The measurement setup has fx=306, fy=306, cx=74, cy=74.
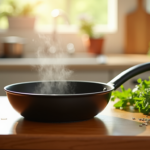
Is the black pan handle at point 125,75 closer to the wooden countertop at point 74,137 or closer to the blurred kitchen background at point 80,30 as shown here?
the wooden countertop at point 74,137

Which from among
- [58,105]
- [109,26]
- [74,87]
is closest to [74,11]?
[109,26]

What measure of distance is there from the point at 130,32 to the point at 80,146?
242 centimetres

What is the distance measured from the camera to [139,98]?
0.83m

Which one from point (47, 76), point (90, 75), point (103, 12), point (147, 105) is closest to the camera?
point (147, 105)

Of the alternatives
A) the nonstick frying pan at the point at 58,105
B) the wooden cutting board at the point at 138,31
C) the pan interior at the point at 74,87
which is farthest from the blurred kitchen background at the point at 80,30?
the nonstick frying pan at the point at 58,105

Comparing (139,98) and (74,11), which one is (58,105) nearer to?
(139,98)

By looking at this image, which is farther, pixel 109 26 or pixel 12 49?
pixel 109 26

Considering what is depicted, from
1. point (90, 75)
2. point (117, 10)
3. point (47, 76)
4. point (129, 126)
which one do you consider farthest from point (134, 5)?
point (129, 126)

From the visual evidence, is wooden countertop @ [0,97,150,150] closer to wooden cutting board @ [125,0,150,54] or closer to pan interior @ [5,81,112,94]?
pan interior @ [5,81,112,94]

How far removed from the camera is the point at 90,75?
2141mm

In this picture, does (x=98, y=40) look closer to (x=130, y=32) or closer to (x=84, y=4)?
(x=130, y=32)

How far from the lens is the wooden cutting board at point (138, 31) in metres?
2.90

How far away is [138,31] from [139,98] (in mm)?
2192

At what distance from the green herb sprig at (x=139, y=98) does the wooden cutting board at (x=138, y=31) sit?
2050mm
